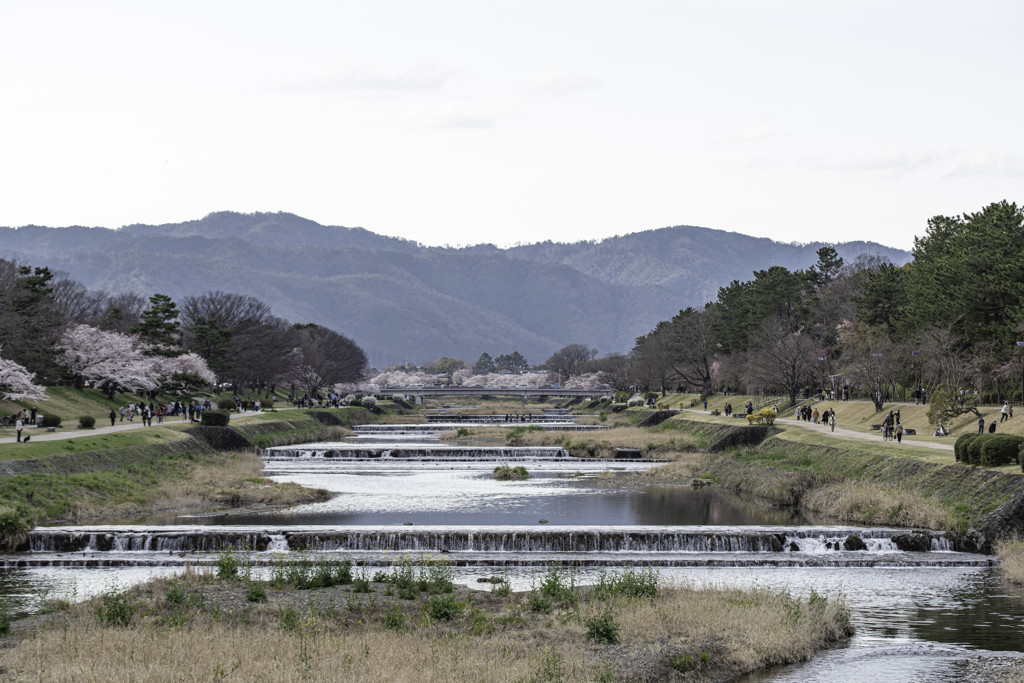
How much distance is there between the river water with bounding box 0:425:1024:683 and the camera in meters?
24.4

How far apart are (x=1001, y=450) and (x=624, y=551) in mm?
17940

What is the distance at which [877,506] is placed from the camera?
4272 centimetres

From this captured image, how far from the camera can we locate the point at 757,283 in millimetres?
134875

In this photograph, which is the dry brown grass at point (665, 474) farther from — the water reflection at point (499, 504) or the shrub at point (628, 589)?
the shrub at point (628, 589)

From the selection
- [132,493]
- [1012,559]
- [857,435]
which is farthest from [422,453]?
[1012,559]

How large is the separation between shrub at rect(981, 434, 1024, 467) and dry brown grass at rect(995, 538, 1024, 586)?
268 inches

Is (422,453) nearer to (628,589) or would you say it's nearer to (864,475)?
(864,475)

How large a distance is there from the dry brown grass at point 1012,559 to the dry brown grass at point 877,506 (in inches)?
126

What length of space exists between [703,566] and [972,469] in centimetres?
1567

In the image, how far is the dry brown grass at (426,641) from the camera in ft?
60.0

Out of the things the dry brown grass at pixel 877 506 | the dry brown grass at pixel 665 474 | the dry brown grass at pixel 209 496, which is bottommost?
the dry brown grass at pixel 209 496

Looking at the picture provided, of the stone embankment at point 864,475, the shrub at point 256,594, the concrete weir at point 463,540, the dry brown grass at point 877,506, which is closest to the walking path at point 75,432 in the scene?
the concrete weir at point 463,540

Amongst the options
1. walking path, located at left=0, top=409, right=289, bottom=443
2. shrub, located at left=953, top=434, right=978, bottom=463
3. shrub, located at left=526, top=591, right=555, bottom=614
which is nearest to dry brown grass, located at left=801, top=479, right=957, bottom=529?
shrub, located at left=953, top=434, right=978, bottom=463

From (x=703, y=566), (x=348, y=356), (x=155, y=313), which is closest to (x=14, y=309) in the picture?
(x=155, y=313)
